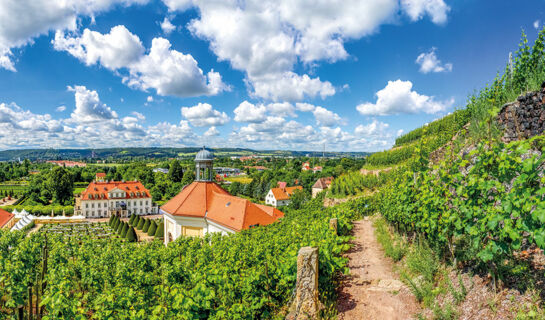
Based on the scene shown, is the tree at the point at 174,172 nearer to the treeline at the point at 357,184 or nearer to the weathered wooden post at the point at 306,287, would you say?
the treeline at the point at 357,184

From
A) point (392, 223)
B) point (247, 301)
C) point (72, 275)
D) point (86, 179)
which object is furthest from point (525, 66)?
point (86, 179)

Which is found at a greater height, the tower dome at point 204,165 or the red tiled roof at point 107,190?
the tower dome at point 204,165

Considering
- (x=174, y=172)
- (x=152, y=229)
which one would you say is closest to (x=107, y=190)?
(x=152, y=229)

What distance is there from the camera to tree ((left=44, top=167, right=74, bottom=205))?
5969 cm

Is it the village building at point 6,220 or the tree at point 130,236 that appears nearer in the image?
the tree at point 130,236

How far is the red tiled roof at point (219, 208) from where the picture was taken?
15329 millimetres

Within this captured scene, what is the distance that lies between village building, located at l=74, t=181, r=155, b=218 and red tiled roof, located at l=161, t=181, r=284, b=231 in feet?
135

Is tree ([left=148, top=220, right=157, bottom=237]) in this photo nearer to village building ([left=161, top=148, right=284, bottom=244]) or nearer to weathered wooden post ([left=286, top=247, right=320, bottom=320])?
village building ([left=161, top=148, right=284, bottom=244])

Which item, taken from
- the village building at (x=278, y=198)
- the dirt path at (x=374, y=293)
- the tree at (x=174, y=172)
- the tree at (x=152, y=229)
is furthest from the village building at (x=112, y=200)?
the dirt path at (x=374, y=293)

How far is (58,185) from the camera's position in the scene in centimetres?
6016

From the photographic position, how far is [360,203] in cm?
1767

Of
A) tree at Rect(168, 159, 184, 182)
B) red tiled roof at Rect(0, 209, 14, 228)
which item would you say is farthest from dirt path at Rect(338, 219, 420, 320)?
tree at Rect(168, 159, 184, 182)

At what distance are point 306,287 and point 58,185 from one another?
243ft

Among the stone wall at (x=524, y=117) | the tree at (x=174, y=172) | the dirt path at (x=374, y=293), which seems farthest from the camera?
the tree at (x=174, y=172)
